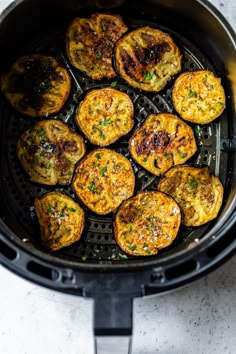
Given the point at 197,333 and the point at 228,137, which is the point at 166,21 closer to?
the point at 228,137

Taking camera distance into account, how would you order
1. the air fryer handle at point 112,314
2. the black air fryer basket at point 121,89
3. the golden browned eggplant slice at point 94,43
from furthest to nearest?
the golden browned eggplant slice at point 94,43, the black air fryer basket at point 121,89, the air fryer handle at point 112,314

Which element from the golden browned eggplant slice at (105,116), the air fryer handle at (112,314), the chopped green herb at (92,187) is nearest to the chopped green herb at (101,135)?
the golden browned eggplant slice at (105,116)

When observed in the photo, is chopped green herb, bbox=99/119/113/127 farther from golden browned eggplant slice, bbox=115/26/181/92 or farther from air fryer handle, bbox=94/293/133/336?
air fryer handle, bbox=94/293/133/336

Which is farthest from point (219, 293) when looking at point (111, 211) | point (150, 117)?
point (150, 117)

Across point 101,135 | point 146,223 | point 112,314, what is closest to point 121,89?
point 101,135

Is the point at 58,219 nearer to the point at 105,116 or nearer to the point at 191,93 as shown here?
the point at 105,116

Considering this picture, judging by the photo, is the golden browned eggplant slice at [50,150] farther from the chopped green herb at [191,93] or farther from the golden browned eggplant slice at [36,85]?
the chopped green herb at [191,93]
